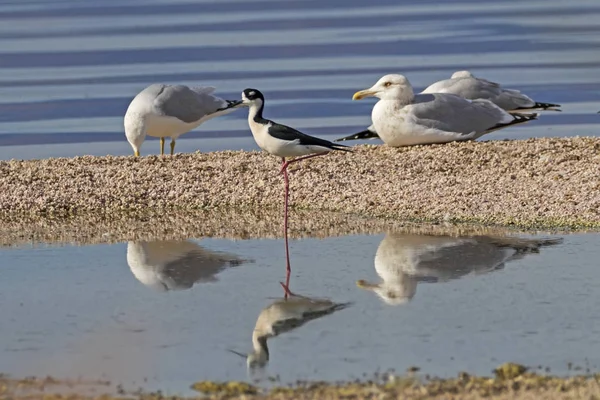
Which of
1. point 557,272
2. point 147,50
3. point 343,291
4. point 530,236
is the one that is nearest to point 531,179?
point 530,236

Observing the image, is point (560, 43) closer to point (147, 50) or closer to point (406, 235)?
point (147, 50)

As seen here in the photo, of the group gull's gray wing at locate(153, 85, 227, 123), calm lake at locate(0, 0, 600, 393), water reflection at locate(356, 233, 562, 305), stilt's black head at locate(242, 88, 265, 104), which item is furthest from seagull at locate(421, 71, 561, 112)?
water reflection at locate(356, 233, 562, 305)

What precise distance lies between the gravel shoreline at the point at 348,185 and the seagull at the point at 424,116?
0.55 m

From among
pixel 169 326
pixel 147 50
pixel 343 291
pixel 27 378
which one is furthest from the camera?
pixel 147 50

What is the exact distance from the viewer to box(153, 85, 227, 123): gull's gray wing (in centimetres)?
1373

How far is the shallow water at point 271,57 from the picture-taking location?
17547 millimetres

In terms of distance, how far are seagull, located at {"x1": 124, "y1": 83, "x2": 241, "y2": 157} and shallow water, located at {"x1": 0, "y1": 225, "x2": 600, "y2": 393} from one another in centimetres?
423

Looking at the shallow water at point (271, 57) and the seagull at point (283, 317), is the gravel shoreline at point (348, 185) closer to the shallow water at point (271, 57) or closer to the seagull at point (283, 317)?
the seagull at point (283, 317)

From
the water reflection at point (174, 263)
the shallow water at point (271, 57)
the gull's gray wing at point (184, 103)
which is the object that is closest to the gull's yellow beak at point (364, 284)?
the water reflection at point (174, 263)

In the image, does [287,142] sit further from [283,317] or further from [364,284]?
[283,317]

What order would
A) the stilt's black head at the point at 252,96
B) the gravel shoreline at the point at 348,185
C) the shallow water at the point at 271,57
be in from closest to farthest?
1. the gravel shoreline at the point at 348,185
2. the stilt's black head at the point at 252,96
3. the shallow water at the point at 271,57

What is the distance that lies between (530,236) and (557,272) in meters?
1.17

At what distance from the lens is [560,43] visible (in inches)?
978

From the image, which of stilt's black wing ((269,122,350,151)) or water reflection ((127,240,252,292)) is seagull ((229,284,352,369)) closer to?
water reflection ((127,240,252,292))
